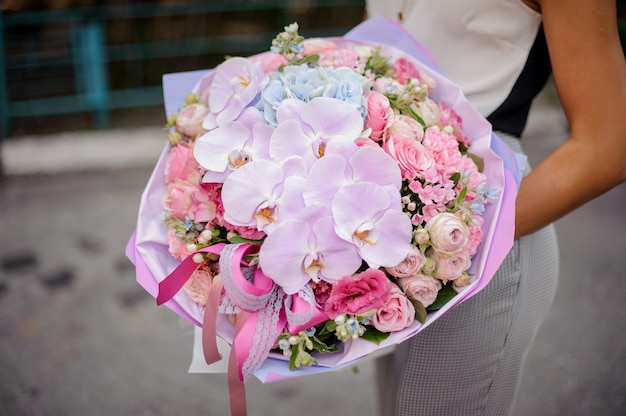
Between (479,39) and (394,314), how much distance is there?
0.61 meters

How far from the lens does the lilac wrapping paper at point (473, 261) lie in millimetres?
1021

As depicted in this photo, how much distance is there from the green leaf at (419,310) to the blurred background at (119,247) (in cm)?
72

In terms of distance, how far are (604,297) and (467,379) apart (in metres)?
2.07

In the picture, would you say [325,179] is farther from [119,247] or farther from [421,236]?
[119,247]

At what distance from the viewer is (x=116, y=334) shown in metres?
2.77

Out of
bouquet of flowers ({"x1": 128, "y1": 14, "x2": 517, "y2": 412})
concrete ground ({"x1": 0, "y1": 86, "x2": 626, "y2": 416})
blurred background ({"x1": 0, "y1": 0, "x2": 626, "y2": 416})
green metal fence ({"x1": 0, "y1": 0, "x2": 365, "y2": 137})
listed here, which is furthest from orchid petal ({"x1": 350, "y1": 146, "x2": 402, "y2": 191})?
green metal fence ({"x1": 0, "y1": 0, "x2": 365, "y2": 137})

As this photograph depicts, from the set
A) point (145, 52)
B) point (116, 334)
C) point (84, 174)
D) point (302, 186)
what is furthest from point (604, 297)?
point (145, 52)

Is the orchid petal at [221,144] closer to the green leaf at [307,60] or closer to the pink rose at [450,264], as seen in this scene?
the green leaf at [307,60]

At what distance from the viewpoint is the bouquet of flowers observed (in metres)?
0.96

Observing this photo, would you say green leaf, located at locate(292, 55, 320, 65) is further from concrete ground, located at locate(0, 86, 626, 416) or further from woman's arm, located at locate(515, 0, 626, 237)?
concrete ground, located at locate(0, 86, 626, 416)

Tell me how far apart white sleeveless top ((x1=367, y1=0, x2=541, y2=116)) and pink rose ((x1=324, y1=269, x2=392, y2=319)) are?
52 centimetres

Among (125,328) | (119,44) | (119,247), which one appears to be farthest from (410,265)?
(119,44)

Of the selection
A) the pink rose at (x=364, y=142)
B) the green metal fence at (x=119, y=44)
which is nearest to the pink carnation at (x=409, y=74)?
the pink rose at (x=364, y=142)

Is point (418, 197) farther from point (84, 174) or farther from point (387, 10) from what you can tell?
point (84, 174)
